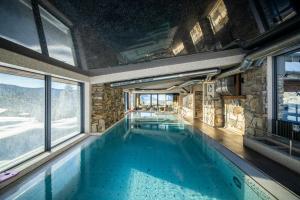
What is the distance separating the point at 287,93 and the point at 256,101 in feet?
3.45

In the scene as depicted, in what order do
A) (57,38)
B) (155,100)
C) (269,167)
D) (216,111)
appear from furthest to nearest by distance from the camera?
(155,100) → (216,111) → (57,38) → (269,167)

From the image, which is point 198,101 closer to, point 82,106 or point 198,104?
point 198,104

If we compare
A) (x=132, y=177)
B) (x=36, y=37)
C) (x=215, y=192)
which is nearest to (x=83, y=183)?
(x=132, y=177)

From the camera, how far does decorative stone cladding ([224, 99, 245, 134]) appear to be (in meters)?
9.49

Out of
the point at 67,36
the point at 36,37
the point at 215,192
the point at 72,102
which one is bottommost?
the point at 215,192

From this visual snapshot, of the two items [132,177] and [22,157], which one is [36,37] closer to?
[22,157]

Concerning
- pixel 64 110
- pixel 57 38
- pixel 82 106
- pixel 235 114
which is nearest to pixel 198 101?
pixel 235 114

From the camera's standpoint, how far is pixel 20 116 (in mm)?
5691

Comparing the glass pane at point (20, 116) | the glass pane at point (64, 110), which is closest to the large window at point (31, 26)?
the glass pane at point (20, 116)

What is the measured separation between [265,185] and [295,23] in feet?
11.8

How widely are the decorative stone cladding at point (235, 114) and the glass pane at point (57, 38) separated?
324 inches

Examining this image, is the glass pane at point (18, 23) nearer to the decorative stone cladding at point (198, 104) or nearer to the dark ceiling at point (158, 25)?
the dark ceiling at point (158, 25)

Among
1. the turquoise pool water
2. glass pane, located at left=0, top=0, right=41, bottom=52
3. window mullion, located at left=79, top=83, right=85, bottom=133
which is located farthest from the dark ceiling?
the turquoise pool water

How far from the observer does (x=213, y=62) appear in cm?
808
